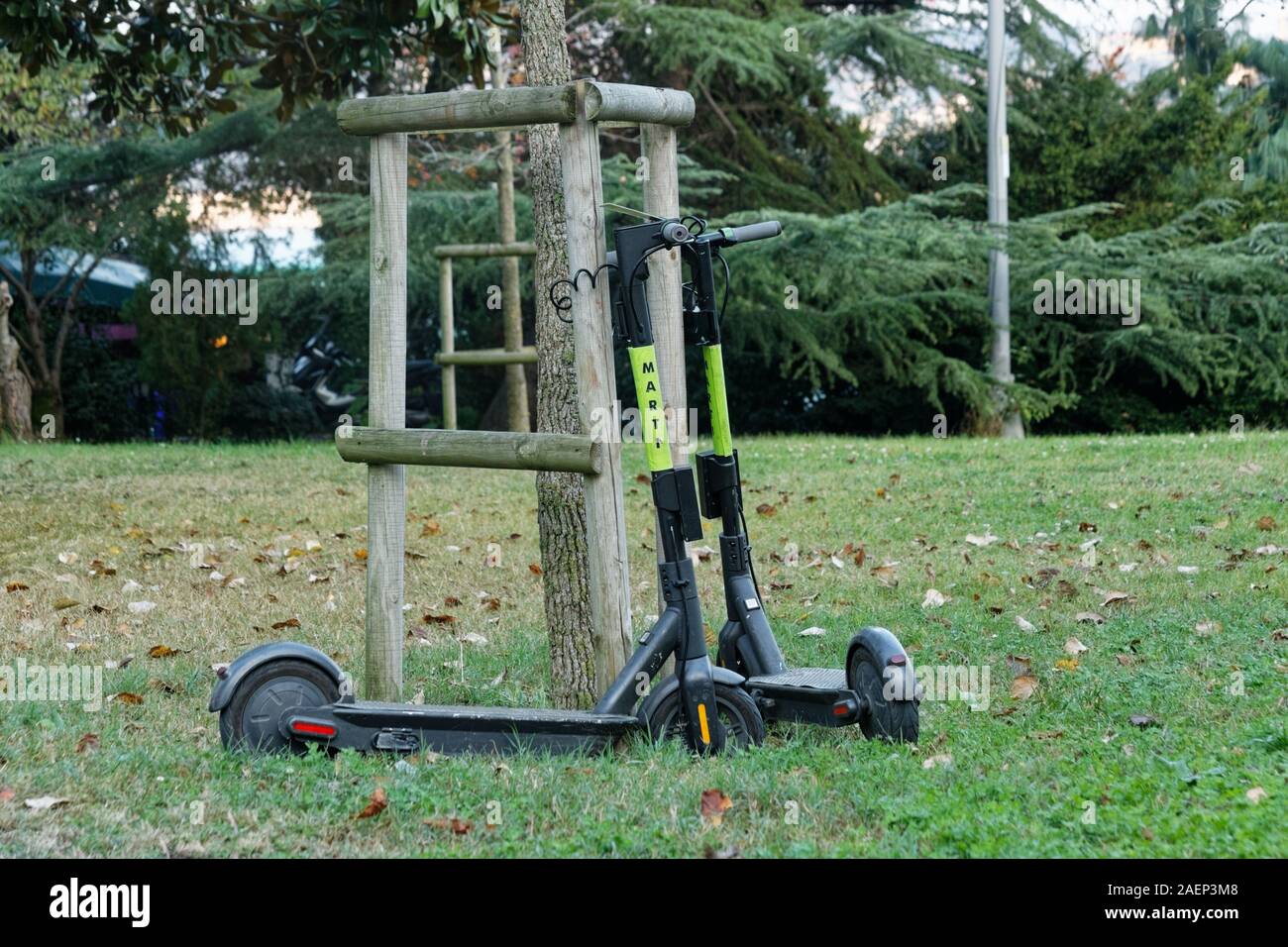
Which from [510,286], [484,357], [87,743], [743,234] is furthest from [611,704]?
[510,286]

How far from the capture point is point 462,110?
476 centimetres

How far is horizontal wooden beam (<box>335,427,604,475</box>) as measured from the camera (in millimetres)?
4645

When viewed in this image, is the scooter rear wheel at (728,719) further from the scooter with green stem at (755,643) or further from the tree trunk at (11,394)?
the tree trunk at (11,394)

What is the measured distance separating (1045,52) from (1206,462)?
9.66m

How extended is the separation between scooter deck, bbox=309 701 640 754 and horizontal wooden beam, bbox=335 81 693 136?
1963 millimetres

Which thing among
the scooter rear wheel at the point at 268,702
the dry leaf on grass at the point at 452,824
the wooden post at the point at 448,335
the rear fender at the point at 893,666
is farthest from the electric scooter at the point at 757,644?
the wooden post at the point at 448,335

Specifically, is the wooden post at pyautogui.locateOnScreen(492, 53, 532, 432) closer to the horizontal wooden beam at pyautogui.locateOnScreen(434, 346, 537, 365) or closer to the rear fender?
the horizontal wooden beam at pyautogui.locateOnScreen(434, 346, 537, 365)

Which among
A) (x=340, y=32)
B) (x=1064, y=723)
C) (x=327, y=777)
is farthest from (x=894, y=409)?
(x=327, y=777)

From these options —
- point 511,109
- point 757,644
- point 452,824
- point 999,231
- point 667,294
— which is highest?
point 999,231

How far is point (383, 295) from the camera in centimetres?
497

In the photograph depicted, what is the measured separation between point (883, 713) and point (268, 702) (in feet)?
6.67

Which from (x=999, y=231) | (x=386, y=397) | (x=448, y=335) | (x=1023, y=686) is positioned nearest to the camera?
(x=386, y=397)

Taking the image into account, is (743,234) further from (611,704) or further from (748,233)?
(611,704)

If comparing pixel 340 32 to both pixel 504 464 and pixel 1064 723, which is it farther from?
pixel 1064 723
